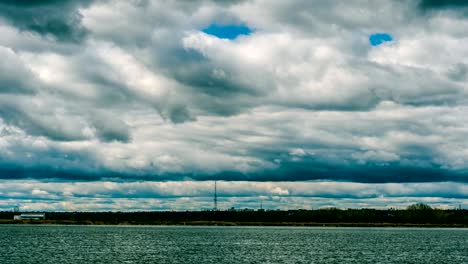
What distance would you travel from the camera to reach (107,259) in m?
122

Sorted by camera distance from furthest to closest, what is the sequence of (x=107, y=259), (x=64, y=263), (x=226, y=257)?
1. (x=226, y=257)
2. (x=107, y=259)
3. (x=64, y=263)

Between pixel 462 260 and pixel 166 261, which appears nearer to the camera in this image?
pixel 166 261

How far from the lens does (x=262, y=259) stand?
12494cm

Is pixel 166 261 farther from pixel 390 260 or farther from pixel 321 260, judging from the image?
pixel 390 260

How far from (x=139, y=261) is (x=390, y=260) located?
48.9 m

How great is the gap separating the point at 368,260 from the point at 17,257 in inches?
2678

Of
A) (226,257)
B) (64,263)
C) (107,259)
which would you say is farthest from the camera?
(226,257)

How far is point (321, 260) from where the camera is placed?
4929 inches

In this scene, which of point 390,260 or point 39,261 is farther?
point 390,260

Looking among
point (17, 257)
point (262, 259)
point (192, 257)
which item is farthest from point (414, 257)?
point (17, 257)

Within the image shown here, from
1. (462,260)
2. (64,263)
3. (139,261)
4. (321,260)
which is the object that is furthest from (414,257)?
(64,263)

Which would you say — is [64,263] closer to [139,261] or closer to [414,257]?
[139,261]

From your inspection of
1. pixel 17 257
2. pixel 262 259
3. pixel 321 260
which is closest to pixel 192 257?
pixel 262 259

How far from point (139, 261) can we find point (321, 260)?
34.9m
